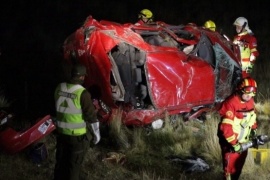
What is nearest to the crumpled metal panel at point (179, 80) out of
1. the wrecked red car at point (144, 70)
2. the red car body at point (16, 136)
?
the wrecked red car at point (144, 70)

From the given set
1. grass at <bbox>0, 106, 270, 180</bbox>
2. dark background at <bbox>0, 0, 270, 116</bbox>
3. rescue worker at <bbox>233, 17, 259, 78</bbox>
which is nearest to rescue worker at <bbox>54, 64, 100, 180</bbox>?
grass at <bbox>0, 106, 270, 180</bbox>

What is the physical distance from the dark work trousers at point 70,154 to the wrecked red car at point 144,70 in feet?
6.15

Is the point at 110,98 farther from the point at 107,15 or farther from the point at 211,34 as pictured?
the point at 107,15

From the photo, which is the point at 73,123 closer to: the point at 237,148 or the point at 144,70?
the point at 237,148

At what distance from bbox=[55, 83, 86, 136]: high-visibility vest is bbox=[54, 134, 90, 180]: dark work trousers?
80mm

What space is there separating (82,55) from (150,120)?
4.79 ft

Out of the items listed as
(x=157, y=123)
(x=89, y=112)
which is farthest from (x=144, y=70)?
(x=89, y=112)

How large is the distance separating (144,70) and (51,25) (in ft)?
30.6

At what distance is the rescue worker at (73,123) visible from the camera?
15.5 feet

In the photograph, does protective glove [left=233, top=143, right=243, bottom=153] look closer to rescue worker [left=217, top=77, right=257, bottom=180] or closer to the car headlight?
rescue worker [left=217, top=77, right=257, bottom=180]

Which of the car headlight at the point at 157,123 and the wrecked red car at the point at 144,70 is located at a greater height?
the wrecked red car at the point at 144,70

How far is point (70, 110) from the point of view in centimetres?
476

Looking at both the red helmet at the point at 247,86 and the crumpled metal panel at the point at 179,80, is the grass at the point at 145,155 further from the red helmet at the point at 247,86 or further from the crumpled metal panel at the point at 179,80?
the red helmet at the point at 247,86

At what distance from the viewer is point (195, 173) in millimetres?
5848
